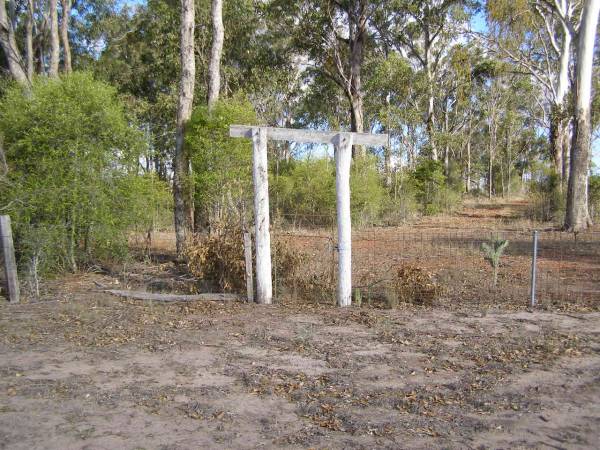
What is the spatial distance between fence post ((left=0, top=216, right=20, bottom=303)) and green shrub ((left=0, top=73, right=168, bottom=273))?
92cm

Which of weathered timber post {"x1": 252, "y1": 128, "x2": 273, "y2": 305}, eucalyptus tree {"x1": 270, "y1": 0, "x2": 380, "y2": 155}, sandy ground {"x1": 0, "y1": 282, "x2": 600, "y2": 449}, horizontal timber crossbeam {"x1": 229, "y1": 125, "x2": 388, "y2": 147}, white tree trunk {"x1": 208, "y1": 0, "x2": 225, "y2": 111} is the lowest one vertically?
sandy ground {"x1": 0, "y1": 282, "x2": 600, "y2": 449}

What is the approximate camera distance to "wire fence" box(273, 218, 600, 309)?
752 cm

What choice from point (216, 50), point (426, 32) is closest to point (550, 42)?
point (426, 32)

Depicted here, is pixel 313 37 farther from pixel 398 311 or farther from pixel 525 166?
pixel 525 166

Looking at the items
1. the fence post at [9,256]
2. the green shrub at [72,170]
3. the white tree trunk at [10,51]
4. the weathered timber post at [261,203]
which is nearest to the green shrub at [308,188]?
the white tree trunk at [10,51]

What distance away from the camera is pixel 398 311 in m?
7.07

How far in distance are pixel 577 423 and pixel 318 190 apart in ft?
56.7

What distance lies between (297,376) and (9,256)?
521 cm

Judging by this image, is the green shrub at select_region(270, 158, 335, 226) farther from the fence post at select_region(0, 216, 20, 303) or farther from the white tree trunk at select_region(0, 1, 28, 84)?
the fence post at select_region(0, 216, 20, 303)

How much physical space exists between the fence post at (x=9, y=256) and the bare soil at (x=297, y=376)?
0.51m

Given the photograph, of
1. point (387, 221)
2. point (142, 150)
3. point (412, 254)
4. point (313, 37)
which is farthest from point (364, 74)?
point (142, 150)

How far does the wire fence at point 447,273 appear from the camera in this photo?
7516 millimetres

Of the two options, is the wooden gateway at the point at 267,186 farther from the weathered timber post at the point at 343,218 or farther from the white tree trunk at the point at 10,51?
the white tree trunk at the point at 10,51

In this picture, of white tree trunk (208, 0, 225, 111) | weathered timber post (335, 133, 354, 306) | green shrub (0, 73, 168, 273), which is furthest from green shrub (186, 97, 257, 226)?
weathered timber post (335, 133, 354, 306)
